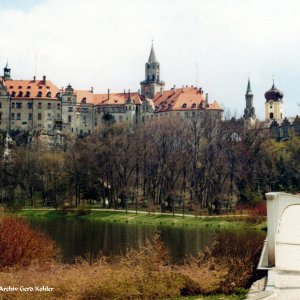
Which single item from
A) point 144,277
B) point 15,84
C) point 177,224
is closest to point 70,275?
point 144,277

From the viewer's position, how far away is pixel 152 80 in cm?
13012

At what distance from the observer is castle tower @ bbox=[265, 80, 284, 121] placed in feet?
414

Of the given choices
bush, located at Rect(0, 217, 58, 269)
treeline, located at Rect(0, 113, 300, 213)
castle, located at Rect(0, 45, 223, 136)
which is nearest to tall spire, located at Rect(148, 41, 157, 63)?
castle, located at Rect(0, 45, 223, 136)

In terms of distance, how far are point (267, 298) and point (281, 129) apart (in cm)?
10244

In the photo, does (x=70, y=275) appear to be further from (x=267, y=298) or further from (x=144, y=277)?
(x=267, y=298)

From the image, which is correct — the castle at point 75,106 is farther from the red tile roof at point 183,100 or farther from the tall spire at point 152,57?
the tall spire at point 152,57

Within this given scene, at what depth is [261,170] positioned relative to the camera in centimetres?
6881

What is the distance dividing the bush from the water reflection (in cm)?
395

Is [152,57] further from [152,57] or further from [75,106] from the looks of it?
[75,106]

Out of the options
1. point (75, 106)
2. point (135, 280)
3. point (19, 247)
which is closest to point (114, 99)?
point (75, 106)

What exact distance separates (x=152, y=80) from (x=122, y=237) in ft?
308

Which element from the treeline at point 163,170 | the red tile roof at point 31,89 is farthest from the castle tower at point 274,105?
the treeline at point 163,170

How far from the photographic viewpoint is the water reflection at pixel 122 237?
29.9 meters

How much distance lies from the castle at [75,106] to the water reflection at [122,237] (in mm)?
56419
